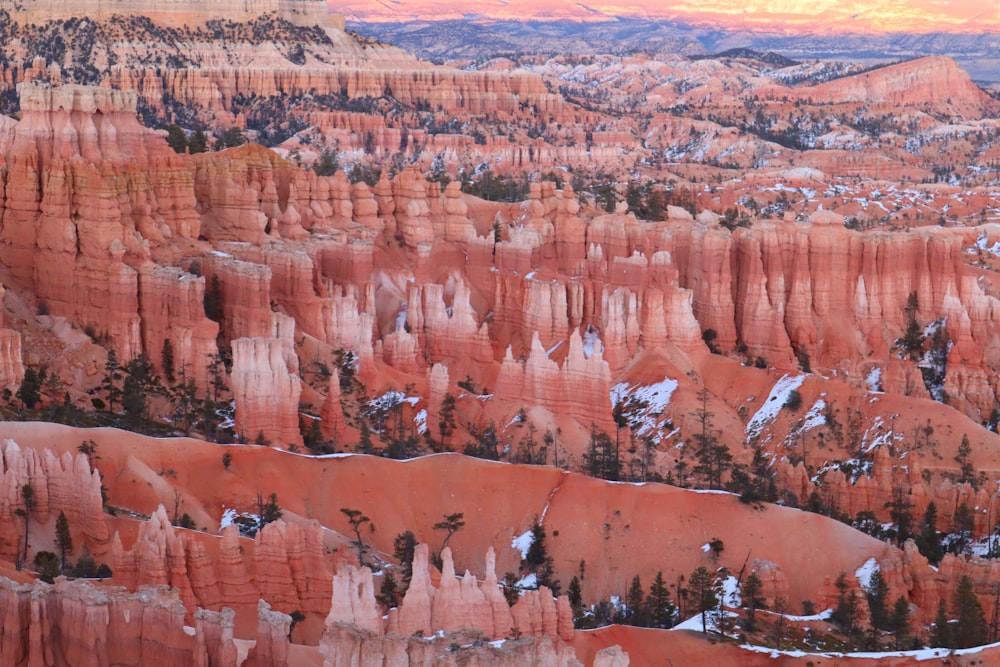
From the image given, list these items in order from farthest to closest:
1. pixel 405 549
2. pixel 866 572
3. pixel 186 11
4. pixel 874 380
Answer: pixel 186 11 → pixel 874 380 → pixel 866 572 → pixel 405 549

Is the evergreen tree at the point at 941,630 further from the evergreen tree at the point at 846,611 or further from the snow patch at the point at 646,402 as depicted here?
the snow patch at the point at 646,402

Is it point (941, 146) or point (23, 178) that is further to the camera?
point (941, 146)

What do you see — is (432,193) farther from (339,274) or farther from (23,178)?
(23,178)

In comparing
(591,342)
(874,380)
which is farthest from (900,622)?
(591,342)

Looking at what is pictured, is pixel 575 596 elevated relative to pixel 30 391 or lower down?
lower down

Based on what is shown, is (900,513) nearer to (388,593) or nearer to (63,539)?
(388,593)

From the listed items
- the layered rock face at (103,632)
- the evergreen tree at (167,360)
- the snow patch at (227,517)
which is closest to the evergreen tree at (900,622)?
the snow patch at (227,517)

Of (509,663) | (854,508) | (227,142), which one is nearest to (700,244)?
(854,508)
